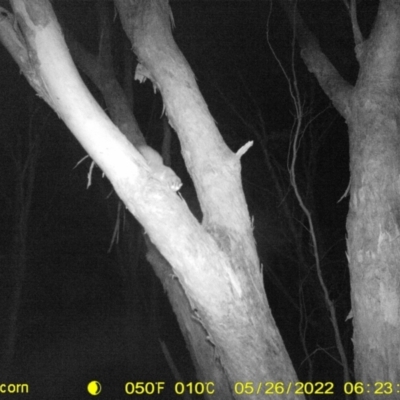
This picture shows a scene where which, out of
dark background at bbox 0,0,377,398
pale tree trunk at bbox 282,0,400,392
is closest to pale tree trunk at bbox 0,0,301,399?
pale tree trunk at bbox 282,0,400,392

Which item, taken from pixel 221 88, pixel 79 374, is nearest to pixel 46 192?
pixel 79 374

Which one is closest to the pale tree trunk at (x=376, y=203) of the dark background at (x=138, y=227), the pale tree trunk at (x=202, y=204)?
the pale tree trunk at (x=202, y=204)

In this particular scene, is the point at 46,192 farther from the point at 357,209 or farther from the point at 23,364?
the point at 357,209

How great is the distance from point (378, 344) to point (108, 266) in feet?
43.3

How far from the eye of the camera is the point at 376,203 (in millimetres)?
2537

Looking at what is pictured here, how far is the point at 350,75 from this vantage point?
784 cm

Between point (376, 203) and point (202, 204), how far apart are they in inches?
39.4

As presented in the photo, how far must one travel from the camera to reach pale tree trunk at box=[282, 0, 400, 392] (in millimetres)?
2387

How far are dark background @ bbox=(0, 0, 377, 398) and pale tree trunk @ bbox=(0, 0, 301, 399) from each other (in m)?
3.95

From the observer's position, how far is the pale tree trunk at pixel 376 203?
2.39 meters

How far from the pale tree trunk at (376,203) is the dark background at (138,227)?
3637mm

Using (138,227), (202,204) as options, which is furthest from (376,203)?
(138,227)

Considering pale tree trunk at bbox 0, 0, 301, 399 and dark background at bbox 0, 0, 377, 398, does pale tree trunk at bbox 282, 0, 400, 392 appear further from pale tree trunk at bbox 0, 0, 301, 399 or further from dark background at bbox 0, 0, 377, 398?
dark background at bbox 0, 0, 377, 398

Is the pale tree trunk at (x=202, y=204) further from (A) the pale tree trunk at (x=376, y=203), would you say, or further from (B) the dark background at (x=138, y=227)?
(B) the dark background at (x=138, y=227)
